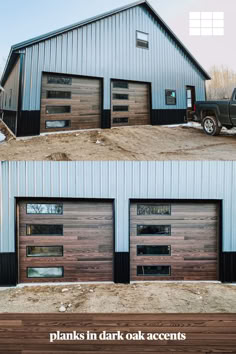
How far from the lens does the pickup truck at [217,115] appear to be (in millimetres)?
8719

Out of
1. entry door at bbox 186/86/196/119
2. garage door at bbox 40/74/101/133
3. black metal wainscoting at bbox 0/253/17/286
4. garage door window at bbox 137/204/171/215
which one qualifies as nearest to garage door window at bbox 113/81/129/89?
garage door at bbox 40/74/101/133

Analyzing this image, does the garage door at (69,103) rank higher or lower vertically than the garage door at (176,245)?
higher

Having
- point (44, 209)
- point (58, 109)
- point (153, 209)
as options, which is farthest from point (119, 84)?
point (44, 209)

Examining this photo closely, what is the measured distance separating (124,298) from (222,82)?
961 cm

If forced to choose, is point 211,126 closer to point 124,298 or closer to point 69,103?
point 69,103

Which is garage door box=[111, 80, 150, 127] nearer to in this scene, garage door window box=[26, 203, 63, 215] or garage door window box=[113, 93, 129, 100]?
garage door window box=[113, 93, 129, 100]

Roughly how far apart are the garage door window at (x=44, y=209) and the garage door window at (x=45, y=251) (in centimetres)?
84

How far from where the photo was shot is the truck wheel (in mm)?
8844

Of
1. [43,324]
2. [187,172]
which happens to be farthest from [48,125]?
[43,324]

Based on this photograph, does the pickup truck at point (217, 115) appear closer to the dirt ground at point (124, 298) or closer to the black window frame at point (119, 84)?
the black window frame at point (119, 84)

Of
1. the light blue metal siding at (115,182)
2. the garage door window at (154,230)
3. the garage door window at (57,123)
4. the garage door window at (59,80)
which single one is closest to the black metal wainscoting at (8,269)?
the light blue metal siding at (115,182)

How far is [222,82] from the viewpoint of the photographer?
Result: 488 inches

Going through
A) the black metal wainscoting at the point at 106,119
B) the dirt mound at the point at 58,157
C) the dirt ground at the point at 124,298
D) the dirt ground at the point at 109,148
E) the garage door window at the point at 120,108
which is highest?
the garage door window at the point at 120,108

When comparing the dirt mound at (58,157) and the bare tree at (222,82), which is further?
the bare tree at (222,82)
